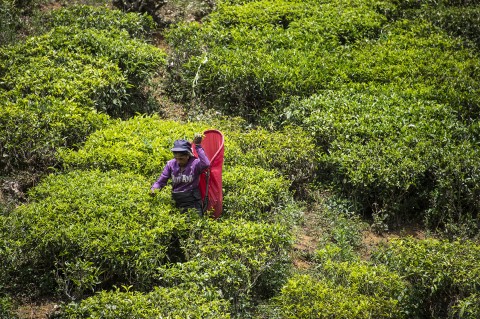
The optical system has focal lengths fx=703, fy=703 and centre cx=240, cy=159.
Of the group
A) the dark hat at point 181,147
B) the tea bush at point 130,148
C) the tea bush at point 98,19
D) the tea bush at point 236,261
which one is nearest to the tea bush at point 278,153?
the tea bush at point 130,148

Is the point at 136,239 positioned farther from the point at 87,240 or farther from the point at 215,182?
the point at 215,182

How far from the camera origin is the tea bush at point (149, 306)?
7117 millimetres

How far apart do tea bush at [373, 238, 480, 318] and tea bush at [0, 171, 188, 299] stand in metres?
2.73

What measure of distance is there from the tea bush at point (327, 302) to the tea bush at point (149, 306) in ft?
2.52

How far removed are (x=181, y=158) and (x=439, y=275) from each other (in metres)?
3.31

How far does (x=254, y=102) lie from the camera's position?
1253 cm

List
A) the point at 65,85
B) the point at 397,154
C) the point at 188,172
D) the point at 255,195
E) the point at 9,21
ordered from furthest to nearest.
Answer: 1. the point at 9,21
2. the point at 65,85
3. the point at 397,154
4. the point at 255,195
5. the point at 188,172

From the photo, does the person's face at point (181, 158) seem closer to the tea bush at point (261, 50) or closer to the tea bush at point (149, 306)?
the tea bush at point (149, 306)

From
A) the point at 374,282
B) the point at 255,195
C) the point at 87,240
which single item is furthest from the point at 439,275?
the point at 87,240

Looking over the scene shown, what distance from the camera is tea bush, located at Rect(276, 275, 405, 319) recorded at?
753cm

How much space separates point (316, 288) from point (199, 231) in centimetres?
163

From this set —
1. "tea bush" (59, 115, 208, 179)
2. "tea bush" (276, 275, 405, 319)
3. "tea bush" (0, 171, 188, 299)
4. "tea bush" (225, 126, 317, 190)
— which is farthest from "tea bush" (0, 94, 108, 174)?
"tea bush" (276, 275, 405, 319)

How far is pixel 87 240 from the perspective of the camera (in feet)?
26.1

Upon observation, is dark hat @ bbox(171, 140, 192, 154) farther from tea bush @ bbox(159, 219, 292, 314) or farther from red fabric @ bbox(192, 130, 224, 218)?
tea bush @ bbox(159, 219, 292, 314)
